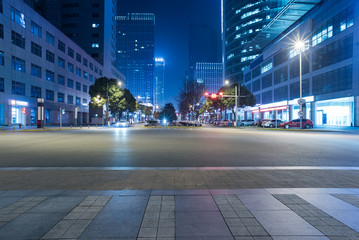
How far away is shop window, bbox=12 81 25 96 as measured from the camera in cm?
3662

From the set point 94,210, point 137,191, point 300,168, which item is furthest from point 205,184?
point 300,168

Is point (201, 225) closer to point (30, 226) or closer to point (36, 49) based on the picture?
point (30, 226)

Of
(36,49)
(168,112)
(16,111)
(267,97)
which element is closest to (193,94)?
(267,97)

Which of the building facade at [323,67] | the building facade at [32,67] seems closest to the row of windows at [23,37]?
the building facade at [32,67]

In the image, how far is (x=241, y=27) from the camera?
94188 mm

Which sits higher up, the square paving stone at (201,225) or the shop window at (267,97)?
the shop window at (267,97)

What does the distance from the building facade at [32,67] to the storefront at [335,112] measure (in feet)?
155

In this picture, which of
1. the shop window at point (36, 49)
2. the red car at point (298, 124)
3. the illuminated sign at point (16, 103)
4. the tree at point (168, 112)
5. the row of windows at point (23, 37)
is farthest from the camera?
the tree at point (168, 112)

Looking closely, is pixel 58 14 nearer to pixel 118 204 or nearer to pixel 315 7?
pixel 315 7

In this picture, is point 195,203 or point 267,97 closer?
point 195,203

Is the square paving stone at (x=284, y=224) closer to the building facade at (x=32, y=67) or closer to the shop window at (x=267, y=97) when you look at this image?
the building facade at (x=32, y=67)

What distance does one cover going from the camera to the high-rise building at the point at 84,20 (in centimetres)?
7981

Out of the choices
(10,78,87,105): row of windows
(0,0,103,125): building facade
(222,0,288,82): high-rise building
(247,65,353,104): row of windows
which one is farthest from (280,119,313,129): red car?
(222,0,288,82): high-rise building

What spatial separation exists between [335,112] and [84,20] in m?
87.2
